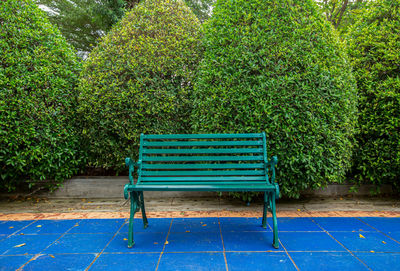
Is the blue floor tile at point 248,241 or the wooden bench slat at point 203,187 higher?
the wooden bench slat at point 203,187

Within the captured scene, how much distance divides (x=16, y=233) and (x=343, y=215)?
4.10 m

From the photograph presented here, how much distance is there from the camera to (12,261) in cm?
216

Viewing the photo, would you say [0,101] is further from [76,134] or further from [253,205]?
[253,205]

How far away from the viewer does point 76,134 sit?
3.94 meters

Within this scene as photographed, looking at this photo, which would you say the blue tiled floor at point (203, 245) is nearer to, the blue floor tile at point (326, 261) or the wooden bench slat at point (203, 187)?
the blue floor tile at point (326, 261)

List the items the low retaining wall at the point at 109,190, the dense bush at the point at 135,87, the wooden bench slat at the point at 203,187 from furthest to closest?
1. the low retaining wall at the point at 109,190
2. the dense bush at the point at 135,87
3. the wooden bench slat at the point at 203,187

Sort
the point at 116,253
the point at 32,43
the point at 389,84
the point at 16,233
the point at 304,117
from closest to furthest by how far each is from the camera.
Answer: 1. the point at 116,253
2. the point at 16,233
3. the point at 304,117
4. the point at 389,84
5. the point at 32,43

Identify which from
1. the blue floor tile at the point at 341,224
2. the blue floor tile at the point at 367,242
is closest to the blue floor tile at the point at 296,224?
the blue floor tile at the point at 341,224

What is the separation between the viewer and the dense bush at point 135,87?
3695 mm

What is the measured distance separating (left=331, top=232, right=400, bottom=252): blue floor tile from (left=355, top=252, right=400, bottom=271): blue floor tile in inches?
3.5

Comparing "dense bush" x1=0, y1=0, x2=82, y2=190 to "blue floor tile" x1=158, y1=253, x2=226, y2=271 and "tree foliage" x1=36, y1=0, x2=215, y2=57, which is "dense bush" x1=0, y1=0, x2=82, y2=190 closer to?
"blue floor tile" x1=158, y1=253, x2=226, y2=271

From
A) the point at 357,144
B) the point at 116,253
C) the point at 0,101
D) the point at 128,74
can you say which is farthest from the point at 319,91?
the point at 0,101

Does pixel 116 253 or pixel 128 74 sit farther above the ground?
pixel 128 74

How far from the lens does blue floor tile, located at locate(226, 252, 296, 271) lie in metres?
2.03
